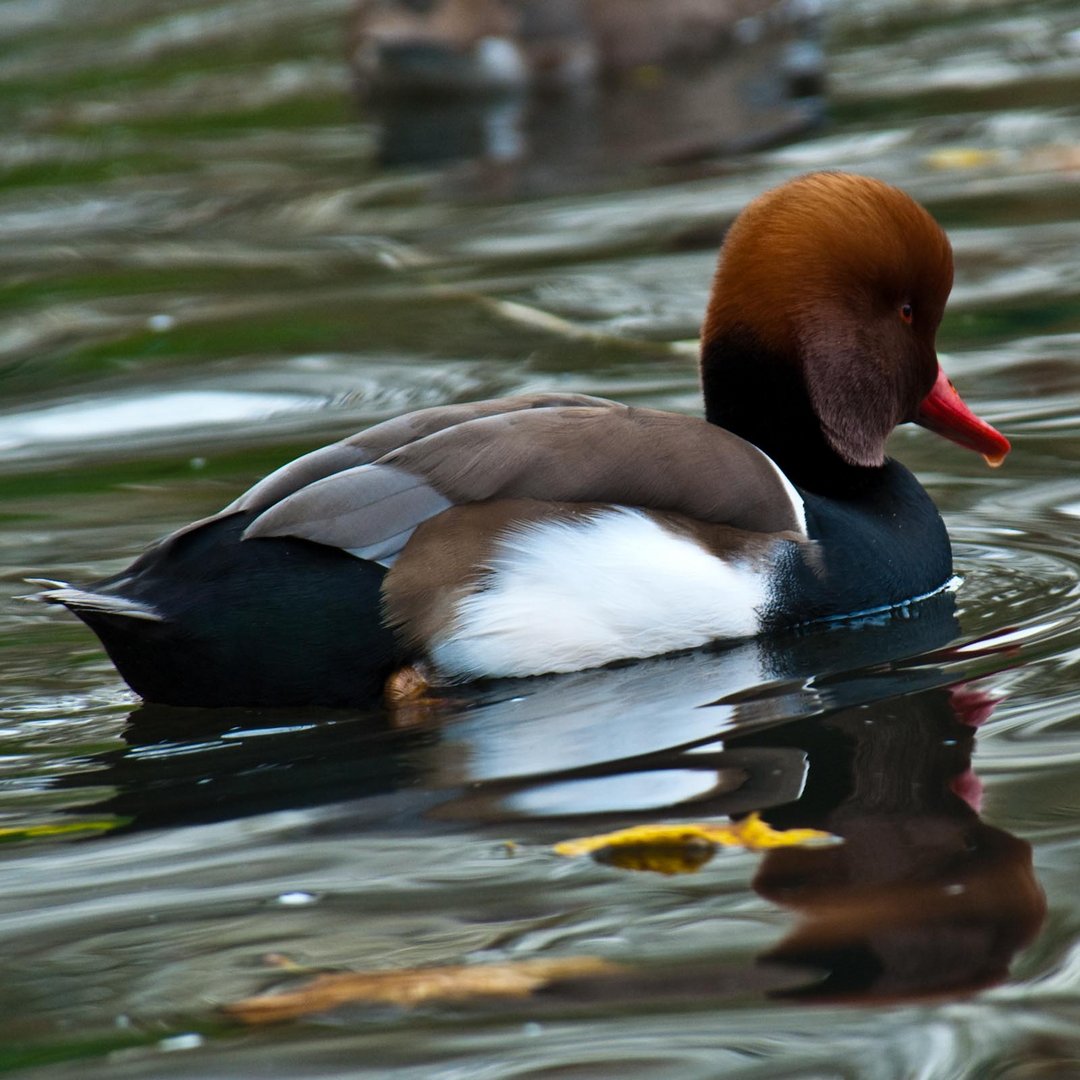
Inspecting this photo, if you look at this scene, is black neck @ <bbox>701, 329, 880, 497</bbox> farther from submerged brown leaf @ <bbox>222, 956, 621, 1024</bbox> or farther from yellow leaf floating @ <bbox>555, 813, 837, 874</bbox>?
submerged brown leaf @ <bbox>222, 956, 621, 1024</bbox>

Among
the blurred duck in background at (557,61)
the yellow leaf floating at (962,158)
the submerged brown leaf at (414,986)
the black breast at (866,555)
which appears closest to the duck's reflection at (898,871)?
the submerged brown leaf at (414,986)

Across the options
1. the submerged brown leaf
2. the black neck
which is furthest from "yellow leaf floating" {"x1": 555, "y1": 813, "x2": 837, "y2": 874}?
the black neck

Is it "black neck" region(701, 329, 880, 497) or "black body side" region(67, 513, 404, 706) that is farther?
"black neck" region(701, 329, 880, 497)

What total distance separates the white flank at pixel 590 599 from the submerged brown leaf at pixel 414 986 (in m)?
1.21

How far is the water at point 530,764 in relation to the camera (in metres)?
2.69

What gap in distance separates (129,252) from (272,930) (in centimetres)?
645

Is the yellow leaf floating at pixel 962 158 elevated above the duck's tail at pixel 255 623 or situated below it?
above

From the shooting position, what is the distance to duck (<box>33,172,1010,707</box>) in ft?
12.8

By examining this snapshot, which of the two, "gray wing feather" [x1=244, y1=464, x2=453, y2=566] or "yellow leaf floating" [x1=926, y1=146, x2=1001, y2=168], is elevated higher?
"gray wing feather" [x1=244, y1=464, x2=453, y2=566]

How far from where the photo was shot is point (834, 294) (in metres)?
4.50

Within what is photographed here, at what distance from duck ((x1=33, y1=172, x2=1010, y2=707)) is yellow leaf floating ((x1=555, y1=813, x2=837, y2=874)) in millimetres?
855

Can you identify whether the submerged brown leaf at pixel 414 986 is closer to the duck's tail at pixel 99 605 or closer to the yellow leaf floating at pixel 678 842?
the yellow leaf floating at pixel 678 842

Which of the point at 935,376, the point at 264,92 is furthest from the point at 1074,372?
the point at 264,92

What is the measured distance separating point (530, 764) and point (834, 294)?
1421mm
